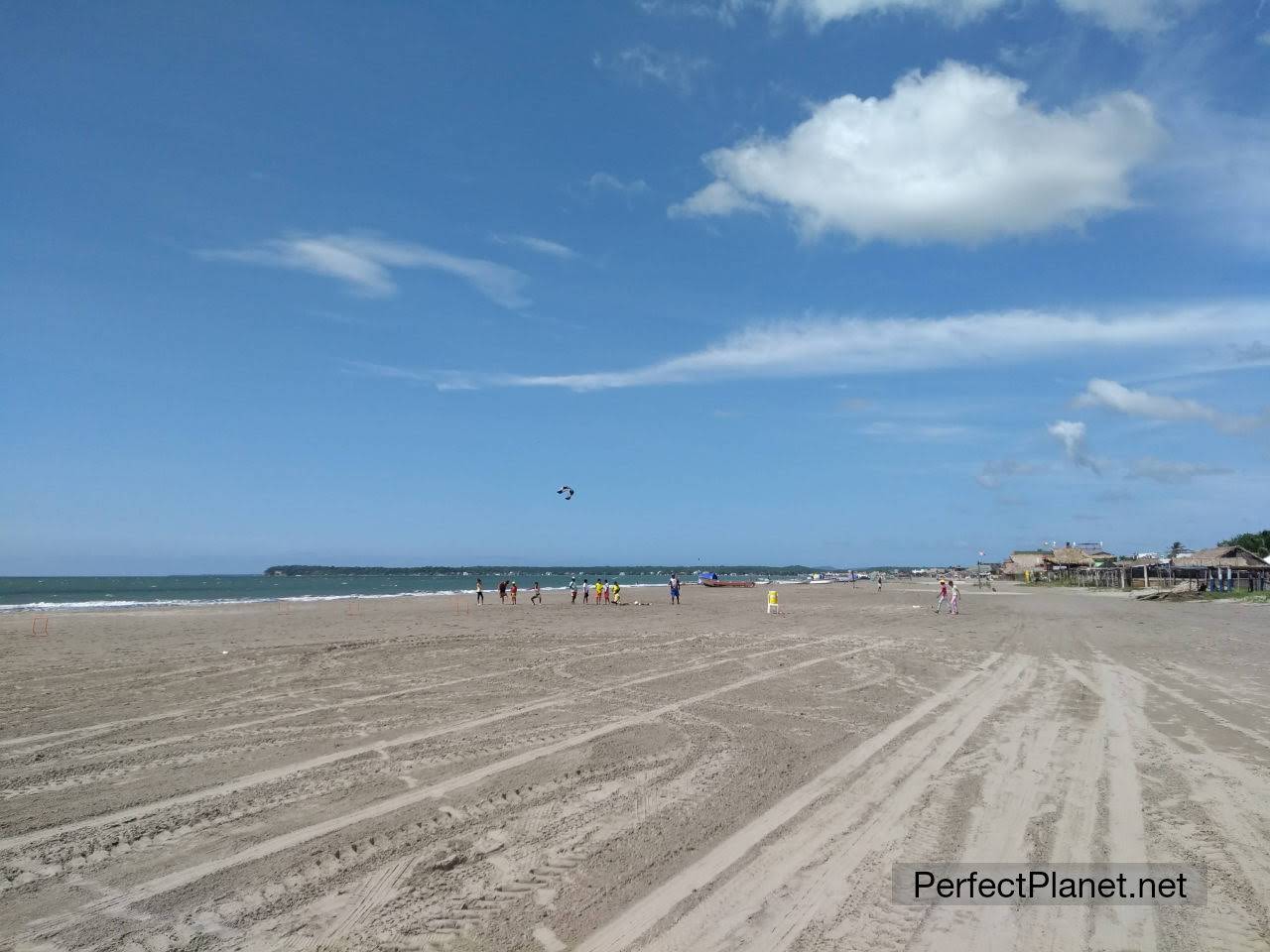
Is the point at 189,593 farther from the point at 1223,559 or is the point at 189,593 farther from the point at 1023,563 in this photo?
the point at 1023,563

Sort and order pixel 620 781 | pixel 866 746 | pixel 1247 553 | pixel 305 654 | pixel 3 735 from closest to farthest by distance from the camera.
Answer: pixel 620 781 < pixel 866 746 < pixel 3 735 < pixel 305 654 < pixel 1247 553

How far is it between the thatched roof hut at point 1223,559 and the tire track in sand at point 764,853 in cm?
6256

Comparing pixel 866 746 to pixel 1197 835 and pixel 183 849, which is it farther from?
pixel 183 849

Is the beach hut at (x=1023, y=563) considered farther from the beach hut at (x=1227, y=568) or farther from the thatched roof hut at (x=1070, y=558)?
the beach hut at (x=1227, y=568)

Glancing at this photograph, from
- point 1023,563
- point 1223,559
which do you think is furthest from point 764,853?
point 1023,563

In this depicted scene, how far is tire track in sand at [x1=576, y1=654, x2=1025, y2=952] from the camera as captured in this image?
4.41m

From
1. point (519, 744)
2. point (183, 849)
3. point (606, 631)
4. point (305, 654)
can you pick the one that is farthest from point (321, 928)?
point (606, 631)

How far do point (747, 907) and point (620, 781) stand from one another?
268 cm

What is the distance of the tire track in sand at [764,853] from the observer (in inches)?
173

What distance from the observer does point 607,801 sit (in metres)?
6.61

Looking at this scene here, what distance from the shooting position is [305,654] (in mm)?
17094

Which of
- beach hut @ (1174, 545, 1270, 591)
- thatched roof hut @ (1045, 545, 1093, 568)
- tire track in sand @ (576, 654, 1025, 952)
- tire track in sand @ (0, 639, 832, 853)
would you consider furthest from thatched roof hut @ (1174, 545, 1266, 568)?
tire track in sand @ (0, 639, 832, 853)

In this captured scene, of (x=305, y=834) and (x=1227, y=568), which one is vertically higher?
(x=1227, y=568)

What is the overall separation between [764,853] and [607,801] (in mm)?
1639
